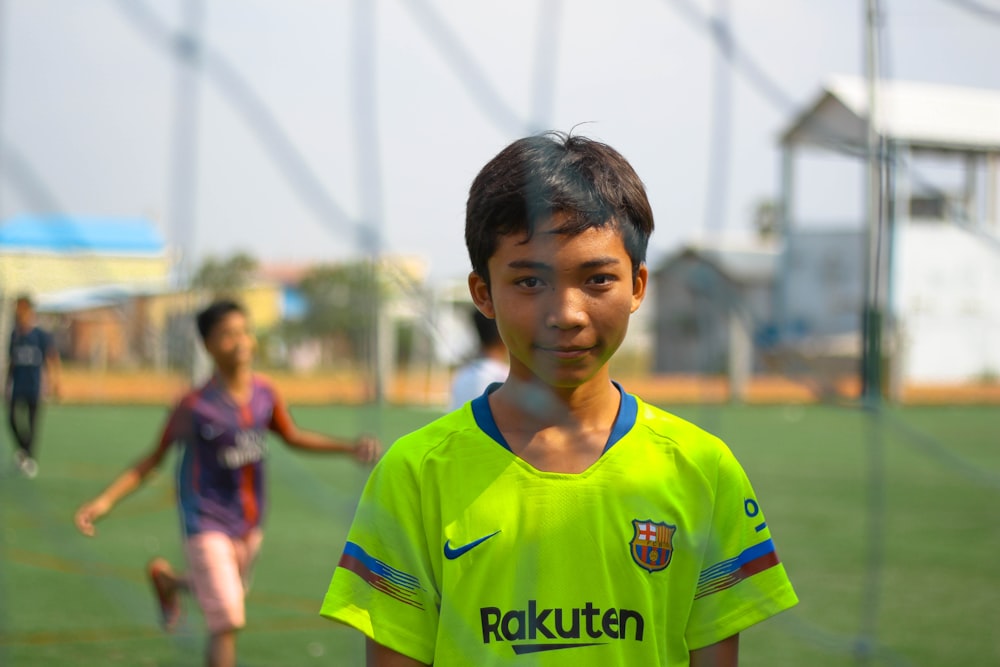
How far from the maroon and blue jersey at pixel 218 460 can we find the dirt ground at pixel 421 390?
30.5 feet

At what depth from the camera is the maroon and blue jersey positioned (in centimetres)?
413

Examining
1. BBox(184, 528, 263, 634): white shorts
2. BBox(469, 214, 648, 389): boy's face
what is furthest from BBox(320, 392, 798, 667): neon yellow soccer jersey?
BBox(184, 528, 263, 634): white shorts

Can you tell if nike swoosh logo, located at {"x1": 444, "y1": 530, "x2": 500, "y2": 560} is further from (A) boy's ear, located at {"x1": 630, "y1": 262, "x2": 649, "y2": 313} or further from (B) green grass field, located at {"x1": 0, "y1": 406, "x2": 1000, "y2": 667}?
(B) green grass field, located at {"x1": 0, "y1": 406, "x2": 1000, "y2": 667}

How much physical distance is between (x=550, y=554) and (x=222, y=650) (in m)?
2.42

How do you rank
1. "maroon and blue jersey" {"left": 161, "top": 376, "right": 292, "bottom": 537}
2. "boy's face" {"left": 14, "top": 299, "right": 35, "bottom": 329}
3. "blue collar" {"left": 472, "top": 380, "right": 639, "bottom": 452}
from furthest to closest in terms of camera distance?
"boy's face" {"left": 14, "top": 299, "right": 35, "bottom": 329} < "maroon and blue jersey" {"left": 161, "top": 376, "right": 292, "bottom": 537} < "blue collar" {"left": 472, "top": 380, "right": 639, "bottom": 452}

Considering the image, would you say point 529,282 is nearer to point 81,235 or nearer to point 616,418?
point 616,418

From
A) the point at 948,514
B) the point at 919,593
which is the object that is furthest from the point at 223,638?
the point at 948,514

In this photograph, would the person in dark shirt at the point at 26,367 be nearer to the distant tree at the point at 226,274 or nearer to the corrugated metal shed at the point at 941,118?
the distant tree at the point at 226,274

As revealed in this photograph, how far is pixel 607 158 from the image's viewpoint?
1701 millimetres

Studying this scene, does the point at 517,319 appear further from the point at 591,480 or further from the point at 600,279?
the point at 591,480

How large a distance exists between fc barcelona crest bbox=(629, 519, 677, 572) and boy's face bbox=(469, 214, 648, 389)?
20 centimetres

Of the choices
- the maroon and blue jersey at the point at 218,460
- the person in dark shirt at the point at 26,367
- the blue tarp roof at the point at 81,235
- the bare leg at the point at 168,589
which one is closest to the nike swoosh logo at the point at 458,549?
the blue tarp roof at the point at 81,235

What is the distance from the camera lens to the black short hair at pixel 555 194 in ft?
5.32

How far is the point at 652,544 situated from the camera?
1626mm
